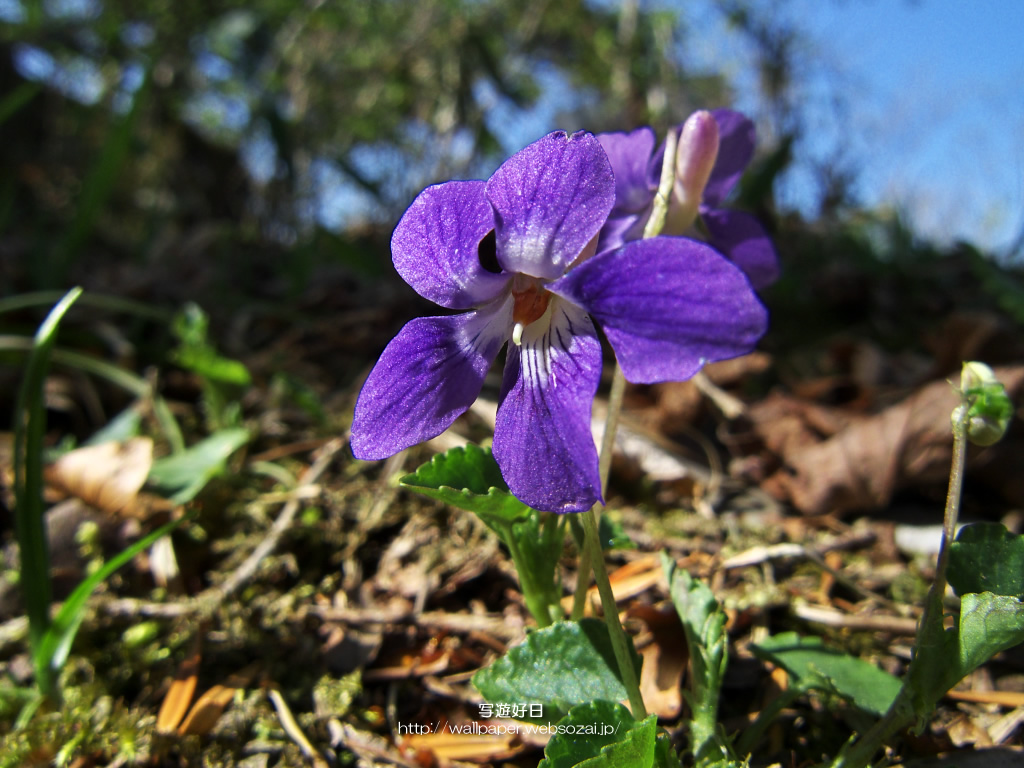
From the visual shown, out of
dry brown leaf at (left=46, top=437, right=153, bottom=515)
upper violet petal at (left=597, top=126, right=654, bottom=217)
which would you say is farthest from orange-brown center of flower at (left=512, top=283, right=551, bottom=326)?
dry brown leaf at (left=46, top=437, right=153, bottom=515)

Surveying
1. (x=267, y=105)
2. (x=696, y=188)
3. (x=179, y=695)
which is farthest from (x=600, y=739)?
(x=267, y=105)

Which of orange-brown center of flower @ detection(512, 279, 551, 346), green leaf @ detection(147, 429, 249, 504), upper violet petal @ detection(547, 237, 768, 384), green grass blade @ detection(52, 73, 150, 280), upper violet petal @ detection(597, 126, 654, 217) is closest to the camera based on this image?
upper violet petal @ detection(547, 237, 768, 384)

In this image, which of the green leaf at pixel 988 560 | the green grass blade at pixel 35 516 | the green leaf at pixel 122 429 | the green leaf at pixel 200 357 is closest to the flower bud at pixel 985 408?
the green leaf at pixel 988 560

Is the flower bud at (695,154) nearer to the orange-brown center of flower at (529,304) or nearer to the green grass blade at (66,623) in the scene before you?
the orange-brown center of flower at (529,304)

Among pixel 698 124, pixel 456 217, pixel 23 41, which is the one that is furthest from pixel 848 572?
pixel 23 41

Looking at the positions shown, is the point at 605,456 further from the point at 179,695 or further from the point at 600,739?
the point at 179,695

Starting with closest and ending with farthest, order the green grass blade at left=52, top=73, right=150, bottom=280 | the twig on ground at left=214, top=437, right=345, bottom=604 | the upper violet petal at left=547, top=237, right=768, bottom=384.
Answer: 1. the upper violet petal at left=547, top=237, right=768, bottom=384
2. the twig on ground at left=214, top=437, right=345, bottom=604
3. the green grass blade at left=52, top=73, right=150, bottom=280

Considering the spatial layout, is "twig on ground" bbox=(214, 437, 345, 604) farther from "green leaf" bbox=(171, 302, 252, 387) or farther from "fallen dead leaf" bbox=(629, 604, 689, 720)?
"fallen dead leaf" bbox=(629, 604, 689, 720)
